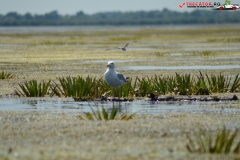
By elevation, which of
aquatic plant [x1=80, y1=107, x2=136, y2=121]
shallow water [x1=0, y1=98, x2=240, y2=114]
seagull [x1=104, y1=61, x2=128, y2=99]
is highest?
seagull [x1=104, y1=61, x2=128, y2=99]

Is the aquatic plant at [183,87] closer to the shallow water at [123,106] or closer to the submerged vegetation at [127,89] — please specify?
the submerged vegetation at [127,89]

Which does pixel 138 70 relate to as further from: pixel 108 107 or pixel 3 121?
pixel 3 121

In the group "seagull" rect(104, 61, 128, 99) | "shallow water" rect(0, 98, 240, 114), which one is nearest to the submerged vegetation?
"shallow water" rect(0, 98, 240, 114)

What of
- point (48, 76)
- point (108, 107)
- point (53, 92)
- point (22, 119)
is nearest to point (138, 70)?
point (48, 76)

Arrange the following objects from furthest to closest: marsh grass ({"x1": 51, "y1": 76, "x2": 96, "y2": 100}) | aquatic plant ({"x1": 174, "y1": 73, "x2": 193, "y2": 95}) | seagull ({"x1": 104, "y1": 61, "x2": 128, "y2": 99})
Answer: aquatic plant ({"x1": 174, "y1": 73, "x2": 193, "y2": 95}) → marsh grass ({"x1": 51, "y1": 76, "x2": 96, "y2": 100}) → seagull ({"x1": 104, "y1": 61, "x2": 128, "y2": 99})

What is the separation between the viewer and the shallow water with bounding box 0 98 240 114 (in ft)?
56.5

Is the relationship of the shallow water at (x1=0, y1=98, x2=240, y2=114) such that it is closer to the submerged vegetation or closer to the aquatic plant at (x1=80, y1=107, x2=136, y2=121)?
the submerged vegetation

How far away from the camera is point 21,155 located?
36.5ft

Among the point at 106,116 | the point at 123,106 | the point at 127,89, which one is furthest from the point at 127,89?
the point at 106,116

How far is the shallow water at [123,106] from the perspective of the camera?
17.2 meters

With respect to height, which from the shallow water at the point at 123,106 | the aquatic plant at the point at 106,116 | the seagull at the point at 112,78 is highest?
the seagull at the point at 112,78

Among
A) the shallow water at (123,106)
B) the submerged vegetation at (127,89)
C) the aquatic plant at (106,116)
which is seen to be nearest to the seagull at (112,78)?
the shallow water at (123,106)

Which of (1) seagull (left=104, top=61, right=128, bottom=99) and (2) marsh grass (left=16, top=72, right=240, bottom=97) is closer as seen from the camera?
(1) seagull (left=104, top=61, right=128, bottom=99)

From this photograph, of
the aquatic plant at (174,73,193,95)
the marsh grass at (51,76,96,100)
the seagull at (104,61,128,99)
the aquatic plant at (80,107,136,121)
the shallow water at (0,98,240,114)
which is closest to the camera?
the aquatic plant at (80,107,136,121)
